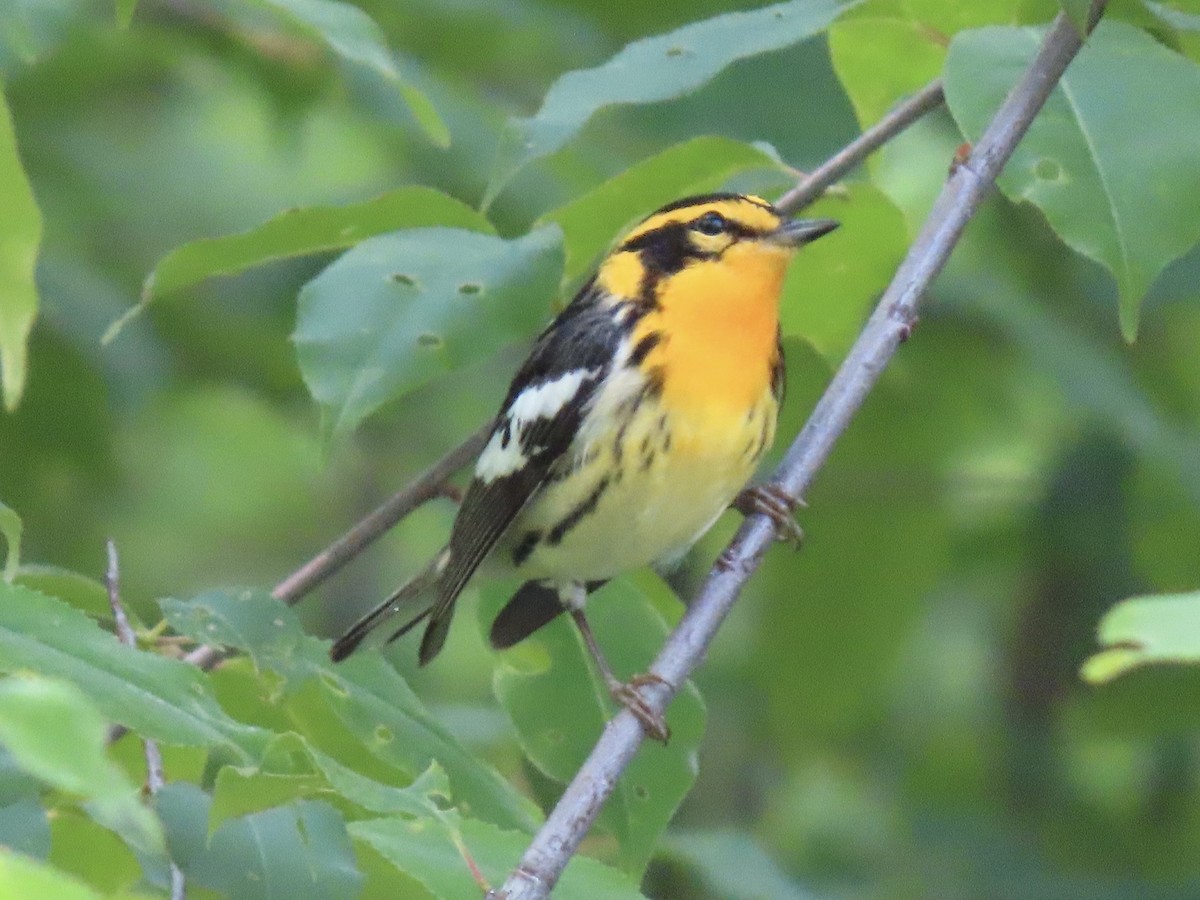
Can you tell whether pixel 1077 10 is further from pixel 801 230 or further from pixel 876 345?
pixel 801 230

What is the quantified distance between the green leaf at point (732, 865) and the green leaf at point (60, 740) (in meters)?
2.57

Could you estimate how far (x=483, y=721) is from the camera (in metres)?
4.14

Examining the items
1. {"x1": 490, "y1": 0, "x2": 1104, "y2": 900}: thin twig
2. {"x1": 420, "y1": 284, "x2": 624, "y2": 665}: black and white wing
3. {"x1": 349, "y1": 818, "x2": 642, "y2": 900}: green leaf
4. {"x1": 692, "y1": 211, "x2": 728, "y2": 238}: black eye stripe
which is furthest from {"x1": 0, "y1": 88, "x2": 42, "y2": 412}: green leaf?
{"x1": 692, "y1": 211, "x2": 728, "y2": 238}: black eye stripe

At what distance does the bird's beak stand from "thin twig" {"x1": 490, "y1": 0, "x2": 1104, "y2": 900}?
422 mm

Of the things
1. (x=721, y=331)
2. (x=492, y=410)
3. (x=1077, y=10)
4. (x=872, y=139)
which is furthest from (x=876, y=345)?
(x=492, y=410)

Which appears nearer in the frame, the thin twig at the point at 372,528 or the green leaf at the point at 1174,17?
the green leaf at the point at 1174,17

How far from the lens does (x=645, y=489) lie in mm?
3521

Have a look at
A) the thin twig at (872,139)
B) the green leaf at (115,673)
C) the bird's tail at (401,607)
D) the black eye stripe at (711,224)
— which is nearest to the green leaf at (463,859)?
the green leaf at (115,673)

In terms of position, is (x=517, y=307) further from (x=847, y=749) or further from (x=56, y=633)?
(x=847, y=749)

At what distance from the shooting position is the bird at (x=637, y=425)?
3463 millimetres

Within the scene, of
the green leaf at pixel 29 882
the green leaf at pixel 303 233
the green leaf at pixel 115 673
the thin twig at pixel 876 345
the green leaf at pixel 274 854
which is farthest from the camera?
the green leaf at pixel 303 233

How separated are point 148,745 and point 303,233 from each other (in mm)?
894

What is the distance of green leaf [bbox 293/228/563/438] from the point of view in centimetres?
252

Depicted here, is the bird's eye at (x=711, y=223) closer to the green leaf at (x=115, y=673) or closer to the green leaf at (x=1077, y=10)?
the green leaf at (x=1077, y=10)
